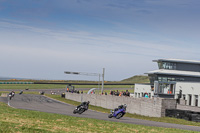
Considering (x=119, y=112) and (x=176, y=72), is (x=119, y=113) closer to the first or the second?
(x=119, y=112)

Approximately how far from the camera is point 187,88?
49.8 m

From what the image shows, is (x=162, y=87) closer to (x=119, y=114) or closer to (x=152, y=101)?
(x=152, y=101)

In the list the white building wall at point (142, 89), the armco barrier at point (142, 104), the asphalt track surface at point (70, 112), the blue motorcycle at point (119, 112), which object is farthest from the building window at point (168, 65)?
the blue motorcycle at point (119, 112)

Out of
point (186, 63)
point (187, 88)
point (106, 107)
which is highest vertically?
point (186, 63)

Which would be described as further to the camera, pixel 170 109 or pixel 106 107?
pixel 106 107

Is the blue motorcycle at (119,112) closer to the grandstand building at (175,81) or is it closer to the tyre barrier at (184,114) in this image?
the tyre barrier at (184,114)

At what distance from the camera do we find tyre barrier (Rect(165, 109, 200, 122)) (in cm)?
3183

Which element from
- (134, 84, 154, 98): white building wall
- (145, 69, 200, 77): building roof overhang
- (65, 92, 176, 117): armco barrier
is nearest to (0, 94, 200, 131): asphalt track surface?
(65, 92, 176, 117): armco barrier

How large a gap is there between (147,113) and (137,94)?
28423 mm

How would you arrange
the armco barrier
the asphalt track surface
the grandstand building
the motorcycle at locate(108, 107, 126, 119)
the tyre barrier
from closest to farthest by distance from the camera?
the asphalt track surface → the motorcycle at locate(108, 107, 126, 119) → the tyre barrier → the armco barrier → the grandstand building

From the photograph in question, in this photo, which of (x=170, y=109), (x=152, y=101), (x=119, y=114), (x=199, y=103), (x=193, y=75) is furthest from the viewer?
(x=193, y=75)

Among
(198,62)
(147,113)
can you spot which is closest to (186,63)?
(198,62)

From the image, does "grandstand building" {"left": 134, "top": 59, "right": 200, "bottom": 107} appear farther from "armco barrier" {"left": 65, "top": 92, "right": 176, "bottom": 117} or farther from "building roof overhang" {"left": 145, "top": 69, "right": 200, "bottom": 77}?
"armco barrier" {"left": 65, "top": 92, "right": 176, "bottom": 117}

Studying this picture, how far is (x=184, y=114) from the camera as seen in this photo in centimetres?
3338
